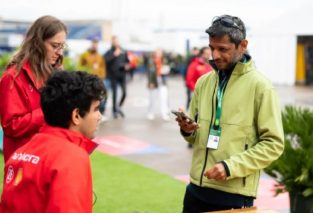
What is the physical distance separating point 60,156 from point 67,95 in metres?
0.25

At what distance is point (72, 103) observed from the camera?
2.19 m

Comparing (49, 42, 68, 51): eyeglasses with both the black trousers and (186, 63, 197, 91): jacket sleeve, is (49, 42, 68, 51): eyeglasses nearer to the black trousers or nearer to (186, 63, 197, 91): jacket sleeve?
the black trousers

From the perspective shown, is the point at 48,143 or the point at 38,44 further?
the point at 38,44

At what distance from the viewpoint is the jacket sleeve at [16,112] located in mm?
3146

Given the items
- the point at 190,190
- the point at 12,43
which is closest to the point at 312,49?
the point at 12,43

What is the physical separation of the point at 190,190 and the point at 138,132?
8.57 meters

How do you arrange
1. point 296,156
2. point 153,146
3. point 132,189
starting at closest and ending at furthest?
point 296,156 < point 132,189 < point 153,146

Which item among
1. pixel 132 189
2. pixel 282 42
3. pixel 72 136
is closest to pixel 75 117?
pixel 72 136

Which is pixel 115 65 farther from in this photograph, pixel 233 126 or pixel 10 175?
pixel 10 175

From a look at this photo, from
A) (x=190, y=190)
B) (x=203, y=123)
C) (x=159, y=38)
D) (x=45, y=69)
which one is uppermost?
(x=45, y=69)

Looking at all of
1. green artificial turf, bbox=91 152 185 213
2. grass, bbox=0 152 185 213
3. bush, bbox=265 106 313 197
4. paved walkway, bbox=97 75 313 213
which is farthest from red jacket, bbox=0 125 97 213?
paved walkway, bbox=97 75 313 213

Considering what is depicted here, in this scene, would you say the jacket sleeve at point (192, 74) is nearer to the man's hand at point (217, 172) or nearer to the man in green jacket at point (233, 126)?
the man in green jacket at point (233, 126)

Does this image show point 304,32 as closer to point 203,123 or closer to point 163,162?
point 163,162

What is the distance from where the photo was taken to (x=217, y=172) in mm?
2881
